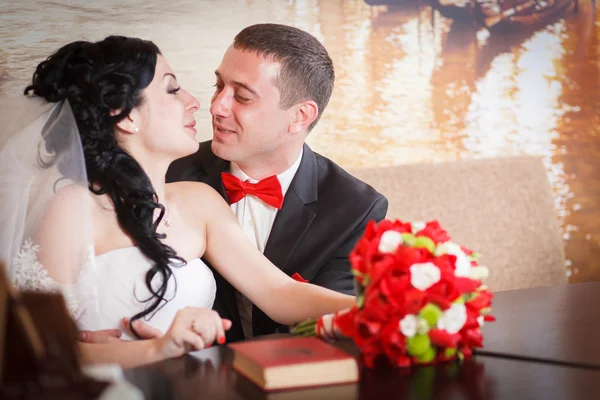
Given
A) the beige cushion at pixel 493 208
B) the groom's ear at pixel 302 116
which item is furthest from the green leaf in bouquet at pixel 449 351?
the beige cushion at pixel 493 208

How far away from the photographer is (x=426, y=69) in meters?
4.12

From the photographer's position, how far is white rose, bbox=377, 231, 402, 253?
156 cm

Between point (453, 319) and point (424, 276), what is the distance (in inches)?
4.2

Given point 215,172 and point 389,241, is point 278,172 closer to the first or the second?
point 215,172

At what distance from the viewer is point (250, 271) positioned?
243cm

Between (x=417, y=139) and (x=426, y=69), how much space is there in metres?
0.40

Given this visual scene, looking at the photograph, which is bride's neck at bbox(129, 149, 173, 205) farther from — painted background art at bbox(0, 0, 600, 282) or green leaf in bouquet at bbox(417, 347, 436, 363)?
painted background art at bbox(0, 0, 600, 282)

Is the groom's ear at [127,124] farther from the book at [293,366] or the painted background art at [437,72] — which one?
the painted background art at [437,72]

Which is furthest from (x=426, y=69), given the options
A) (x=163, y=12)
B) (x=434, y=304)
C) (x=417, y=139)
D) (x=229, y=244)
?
(x=434, y=304)

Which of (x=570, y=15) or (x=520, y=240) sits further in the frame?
(x=570, y=15)

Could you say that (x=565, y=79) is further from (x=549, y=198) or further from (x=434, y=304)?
(x=434, y=304)

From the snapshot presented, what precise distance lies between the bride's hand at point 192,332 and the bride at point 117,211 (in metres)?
0.20

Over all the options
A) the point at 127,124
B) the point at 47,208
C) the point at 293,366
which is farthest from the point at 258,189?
the point at 293,366

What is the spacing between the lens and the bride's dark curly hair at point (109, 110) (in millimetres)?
2240
